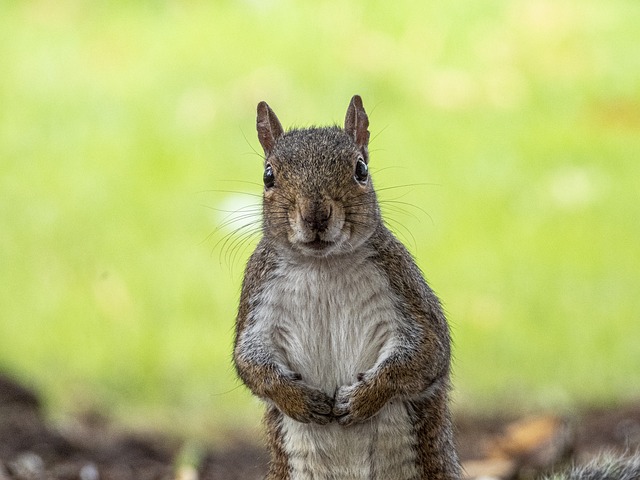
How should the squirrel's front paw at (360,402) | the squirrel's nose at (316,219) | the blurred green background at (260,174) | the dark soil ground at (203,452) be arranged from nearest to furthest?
1. the squirrel's nose at (316,219)
2. the squirrel's front paw at (360,402)
3. the dark soil ground at (203,452)
4. the blurred green background at (260,174)

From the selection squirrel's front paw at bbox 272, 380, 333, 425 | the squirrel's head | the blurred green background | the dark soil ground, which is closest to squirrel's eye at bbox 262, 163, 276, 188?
the squirrel's head

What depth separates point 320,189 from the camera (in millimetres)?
2518

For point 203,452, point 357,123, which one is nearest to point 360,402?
point 357,123

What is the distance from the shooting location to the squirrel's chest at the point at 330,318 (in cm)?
265

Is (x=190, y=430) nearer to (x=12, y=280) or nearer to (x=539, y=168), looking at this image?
(x=12, y=280)

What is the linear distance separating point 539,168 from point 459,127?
0.45 metres

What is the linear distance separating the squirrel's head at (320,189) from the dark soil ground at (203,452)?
1378 millimetres

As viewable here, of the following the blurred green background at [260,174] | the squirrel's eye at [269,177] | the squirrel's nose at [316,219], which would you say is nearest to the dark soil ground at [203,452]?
the blurred green background at [260,174]

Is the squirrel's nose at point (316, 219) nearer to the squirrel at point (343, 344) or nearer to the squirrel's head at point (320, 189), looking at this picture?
the squirrel's head at point (320, 189)

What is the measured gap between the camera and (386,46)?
562 centimetres

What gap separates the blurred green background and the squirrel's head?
165 centimetres

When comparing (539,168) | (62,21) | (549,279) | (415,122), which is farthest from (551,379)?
(62,21)

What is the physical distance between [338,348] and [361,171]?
17.0 inches

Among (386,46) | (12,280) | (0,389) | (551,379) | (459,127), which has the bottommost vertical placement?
(551,379)
